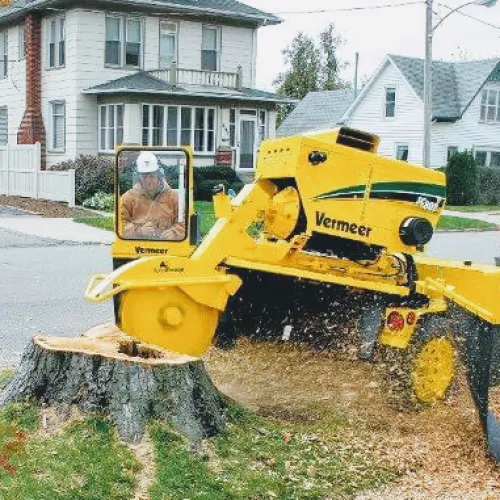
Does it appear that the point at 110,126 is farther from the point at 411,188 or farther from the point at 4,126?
the point at 411,188

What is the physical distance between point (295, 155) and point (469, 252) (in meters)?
13.4

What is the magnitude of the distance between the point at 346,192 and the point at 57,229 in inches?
571

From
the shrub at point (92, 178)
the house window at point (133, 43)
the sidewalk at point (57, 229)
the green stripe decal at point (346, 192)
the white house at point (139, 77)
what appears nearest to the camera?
the green stripe decal at point (346, 192)

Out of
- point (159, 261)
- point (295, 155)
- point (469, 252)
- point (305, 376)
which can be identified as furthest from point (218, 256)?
point (469, 252)

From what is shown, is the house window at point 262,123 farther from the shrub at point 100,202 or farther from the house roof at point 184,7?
the shrub at point 100,202

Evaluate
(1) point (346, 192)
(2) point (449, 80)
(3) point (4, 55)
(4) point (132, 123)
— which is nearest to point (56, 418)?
(1) point (346, 192)

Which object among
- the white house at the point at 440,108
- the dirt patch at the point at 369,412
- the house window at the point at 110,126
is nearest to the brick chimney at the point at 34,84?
the house window at the point at 110,126

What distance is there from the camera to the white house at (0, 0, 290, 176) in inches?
1174

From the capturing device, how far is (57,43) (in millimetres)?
30922

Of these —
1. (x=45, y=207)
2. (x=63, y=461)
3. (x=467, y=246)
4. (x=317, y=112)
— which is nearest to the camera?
(x=63, y=461)

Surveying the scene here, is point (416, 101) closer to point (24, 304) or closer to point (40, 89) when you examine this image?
point (40, 89)

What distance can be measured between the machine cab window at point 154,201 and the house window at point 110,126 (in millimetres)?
23215

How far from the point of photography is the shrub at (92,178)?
2650cm

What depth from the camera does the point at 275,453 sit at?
18.0 ft
